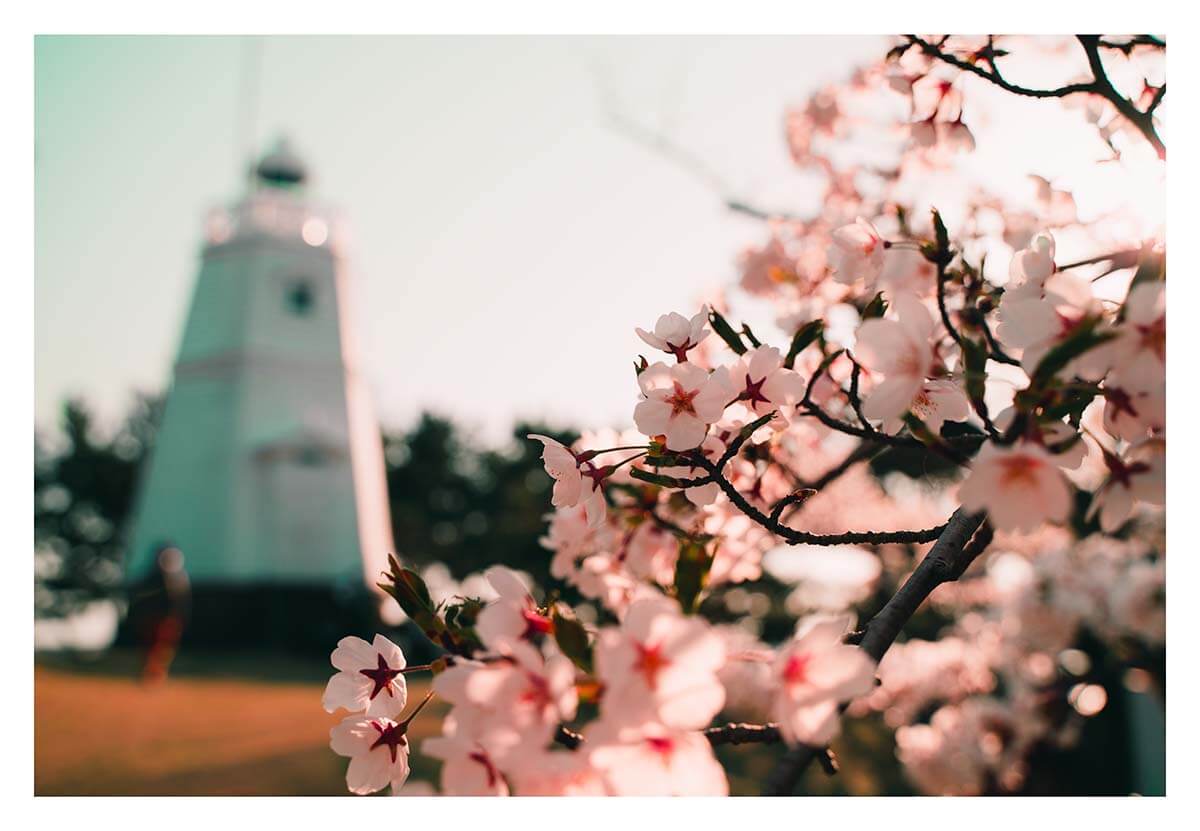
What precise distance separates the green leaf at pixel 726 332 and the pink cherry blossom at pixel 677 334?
0.4 inches

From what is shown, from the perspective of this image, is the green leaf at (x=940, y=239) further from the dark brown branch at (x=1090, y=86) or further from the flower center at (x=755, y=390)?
the dark brown branch at (x=1090, y=86)

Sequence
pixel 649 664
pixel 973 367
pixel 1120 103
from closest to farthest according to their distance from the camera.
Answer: pixel 649 664
pixel 973 367
pixel 1120 103

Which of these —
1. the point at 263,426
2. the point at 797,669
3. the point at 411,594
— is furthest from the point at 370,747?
the point at 263,426

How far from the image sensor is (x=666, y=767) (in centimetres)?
50

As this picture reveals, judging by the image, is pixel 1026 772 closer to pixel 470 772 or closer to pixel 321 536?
pixel 470 772

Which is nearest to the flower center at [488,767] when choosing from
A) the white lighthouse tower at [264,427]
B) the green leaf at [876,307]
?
the green leaf at [876,307]

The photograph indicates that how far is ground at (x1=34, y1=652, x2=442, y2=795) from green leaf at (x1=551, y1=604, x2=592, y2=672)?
7.96 feet

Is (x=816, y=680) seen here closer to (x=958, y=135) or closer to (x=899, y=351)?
(x=899, y=351)

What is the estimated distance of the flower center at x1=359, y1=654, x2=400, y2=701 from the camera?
27.3 inches

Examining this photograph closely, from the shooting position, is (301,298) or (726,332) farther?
(301,298)

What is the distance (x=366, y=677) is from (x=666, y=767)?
28cm

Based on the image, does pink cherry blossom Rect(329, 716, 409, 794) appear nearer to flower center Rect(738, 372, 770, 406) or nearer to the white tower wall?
flower center Rect(738, 372, 770, 406)

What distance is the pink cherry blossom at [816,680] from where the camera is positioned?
0.51 m

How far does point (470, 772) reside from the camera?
53cm
